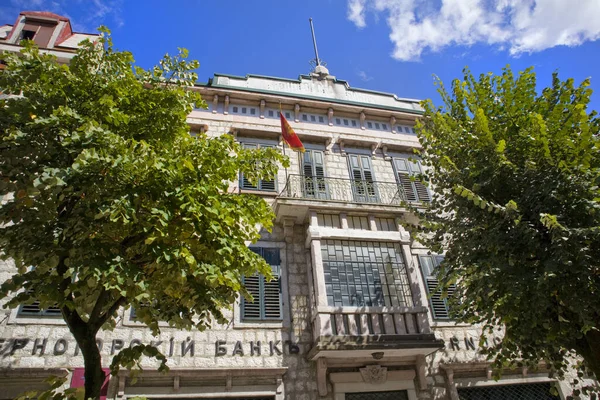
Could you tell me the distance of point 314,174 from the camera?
40.3ft

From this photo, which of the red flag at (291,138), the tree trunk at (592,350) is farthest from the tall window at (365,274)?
the tree trunk at (592,350)

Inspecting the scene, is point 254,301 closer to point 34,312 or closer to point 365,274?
point 365,274

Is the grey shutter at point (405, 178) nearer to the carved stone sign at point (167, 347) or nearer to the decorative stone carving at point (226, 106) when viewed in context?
the decorative stone carving at point (226, 106)

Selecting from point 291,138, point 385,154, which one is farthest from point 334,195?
point 385,154

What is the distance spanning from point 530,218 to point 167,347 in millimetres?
7858

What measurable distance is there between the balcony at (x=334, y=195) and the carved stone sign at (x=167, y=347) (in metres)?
3.56

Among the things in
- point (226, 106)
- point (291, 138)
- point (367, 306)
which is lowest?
point (367, 306)

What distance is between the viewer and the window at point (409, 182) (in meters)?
12.8

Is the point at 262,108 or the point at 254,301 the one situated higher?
the point at 262,108

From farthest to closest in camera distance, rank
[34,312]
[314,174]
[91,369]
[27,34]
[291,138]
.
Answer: [27,34] → [314,174] → [291,138] → [34,312] → [91,369]

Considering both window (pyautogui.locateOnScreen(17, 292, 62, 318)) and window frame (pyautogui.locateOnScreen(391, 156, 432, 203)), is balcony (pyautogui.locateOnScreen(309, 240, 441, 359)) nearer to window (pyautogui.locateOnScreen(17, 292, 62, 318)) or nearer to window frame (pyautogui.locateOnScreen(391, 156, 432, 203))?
window frame (pyautogui.locateOnScreen(391, 156, 432, 203))

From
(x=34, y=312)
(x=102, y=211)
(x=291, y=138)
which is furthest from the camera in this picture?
(x=291, y=138)

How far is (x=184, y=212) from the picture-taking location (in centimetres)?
493

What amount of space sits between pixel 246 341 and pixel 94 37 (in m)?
12.4
